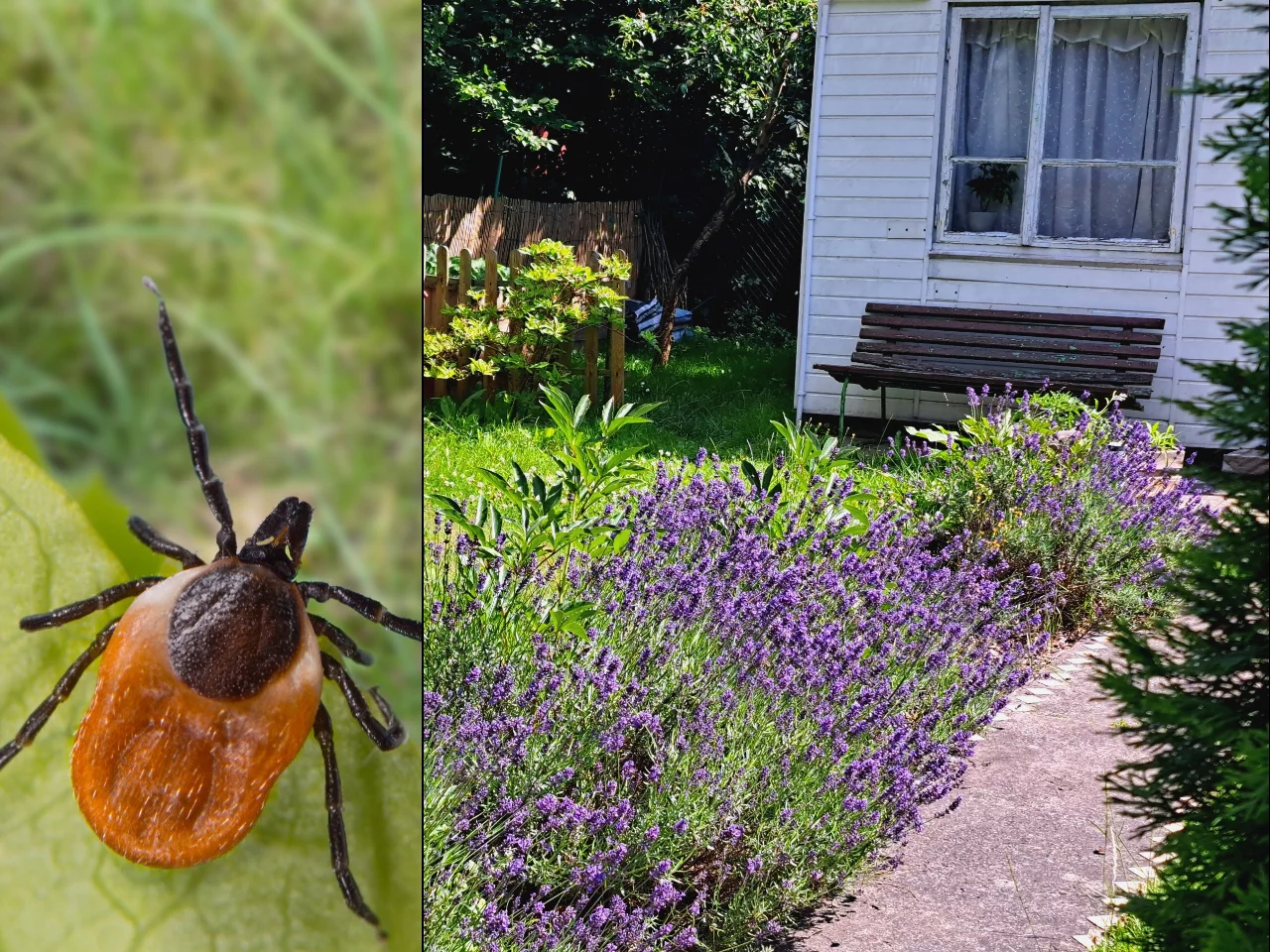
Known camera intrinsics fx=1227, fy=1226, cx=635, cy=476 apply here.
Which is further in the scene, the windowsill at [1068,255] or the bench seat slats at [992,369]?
the windowsill at [1068,255]

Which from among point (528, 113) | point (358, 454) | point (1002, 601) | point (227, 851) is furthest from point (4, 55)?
point (528, 113)

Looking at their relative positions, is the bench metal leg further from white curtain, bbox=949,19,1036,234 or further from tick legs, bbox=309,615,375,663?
tick legs, bbox=309,615,375,663

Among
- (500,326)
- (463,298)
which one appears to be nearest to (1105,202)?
(500,326)

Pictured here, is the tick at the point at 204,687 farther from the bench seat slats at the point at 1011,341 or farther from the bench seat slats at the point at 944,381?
the bench seat slats at the point at 1011,341

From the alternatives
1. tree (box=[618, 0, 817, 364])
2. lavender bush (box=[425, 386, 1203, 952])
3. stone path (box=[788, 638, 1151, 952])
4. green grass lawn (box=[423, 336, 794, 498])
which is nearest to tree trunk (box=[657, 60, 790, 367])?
tree (box=[618, 0, 817, 364])

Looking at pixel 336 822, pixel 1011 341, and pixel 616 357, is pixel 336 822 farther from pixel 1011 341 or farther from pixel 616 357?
pixel 616 357

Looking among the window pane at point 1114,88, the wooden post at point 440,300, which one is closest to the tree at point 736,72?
the wooden post at point 440,300

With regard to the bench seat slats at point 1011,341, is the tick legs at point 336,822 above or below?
below
